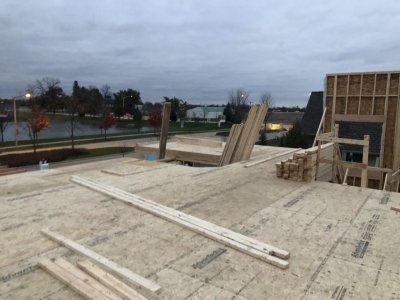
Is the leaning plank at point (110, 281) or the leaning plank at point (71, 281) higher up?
the leaning plank at point (110, 281)

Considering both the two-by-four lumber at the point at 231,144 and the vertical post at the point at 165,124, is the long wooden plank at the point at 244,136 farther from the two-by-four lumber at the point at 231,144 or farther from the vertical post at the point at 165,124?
the vertical post at the point at 165,124

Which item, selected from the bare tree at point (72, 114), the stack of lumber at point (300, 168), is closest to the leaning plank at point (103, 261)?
the stack of lumber at point (300, 168)

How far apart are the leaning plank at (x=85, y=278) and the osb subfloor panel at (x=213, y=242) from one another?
0.17 metres

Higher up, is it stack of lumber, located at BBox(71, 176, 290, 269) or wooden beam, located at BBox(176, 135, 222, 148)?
wooden beam, located at BBox(176, 135, 222, 148)

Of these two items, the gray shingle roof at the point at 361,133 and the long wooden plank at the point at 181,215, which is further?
the gray shingle roof at the point at 361,133

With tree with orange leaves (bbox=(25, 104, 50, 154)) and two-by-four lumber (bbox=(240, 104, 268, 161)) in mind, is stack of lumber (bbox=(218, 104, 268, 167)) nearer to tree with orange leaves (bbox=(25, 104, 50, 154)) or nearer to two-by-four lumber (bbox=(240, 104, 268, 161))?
two-by-four lumber (bbox=(240, 104, 268, 161))

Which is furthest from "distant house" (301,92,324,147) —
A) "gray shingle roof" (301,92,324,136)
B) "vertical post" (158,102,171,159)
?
"vertical post" (158,102,171,159)

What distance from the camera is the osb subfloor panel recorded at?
3281mm

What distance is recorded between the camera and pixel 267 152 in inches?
509

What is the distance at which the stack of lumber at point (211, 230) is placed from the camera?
3906 millimetres

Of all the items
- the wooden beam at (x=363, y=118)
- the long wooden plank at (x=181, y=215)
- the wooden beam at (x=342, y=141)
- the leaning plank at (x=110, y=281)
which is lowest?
the leaning plank at (x=110, y=281)

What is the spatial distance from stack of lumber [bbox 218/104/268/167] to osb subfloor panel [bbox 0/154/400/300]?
314cm

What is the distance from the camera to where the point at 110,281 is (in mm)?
3156

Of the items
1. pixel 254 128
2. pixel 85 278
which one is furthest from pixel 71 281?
pixel 254 128
